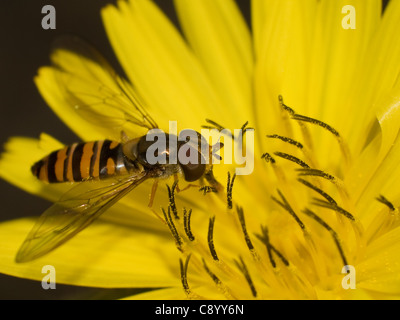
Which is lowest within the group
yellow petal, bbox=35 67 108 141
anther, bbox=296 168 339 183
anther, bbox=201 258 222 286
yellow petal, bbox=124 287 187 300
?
yellow petal, bbox=124 287 187 300

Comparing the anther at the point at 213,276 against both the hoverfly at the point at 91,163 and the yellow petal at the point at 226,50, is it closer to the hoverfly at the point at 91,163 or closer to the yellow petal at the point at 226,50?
the hoverfly at the point at 91,163

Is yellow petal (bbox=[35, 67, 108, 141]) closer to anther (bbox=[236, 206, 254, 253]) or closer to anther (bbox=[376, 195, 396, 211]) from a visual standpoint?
anther (bbox=[236, 206, 254, 253])

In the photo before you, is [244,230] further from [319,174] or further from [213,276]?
[319,174]

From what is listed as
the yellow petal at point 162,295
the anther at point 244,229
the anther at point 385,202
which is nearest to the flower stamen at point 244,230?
the anther at point 244,229

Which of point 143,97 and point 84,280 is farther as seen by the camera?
point 143,97

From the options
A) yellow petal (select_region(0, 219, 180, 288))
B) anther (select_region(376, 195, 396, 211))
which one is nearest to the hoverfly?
yellow petal (select_region(0, 219, 180, 288))
